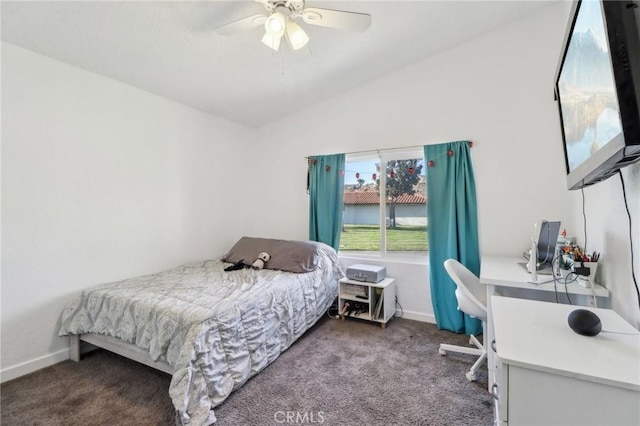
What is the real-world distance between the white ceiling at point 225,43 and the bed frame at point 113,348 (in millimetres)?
2212

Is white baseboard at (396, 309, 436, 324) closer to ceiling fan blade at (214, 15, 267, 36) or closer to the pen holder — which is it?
the pen holder

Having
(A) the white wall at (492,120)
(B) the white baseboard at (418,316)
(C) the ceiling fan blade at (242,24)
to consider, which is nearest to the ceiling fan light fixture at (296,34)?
(C) the ceiling fan blade at (242,24)

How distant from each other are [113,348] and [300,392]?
143 cm

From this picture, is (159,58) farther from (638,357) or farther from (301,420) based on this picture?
(638,357)

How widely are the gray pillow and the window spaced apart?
0.68 meters

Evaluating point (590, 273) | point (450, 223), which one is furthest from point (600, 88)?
point (450, 223)

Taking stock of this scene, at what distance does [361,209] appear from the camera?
348cm

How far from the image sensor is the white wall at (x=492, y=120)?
247 cm

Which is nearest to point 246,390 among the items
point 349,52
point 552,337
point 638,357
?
point 552,337

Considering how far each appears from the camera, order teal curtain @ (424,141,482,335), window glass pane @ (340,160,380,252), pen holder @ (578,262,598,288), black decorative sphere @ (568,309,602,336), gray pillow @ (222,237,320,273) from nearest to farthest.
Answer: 1. black decorative sphere @ (568,309,602,336)
2. pen holder @ (578,262,598,288)
3. teal curtain @ (424,141,482,335)
4. gray pillow @ (222,237,320,273)
5. window glass pane @ (340,160,380,252)

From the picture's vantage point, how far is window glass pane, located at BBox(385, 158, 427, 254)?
3.15 m


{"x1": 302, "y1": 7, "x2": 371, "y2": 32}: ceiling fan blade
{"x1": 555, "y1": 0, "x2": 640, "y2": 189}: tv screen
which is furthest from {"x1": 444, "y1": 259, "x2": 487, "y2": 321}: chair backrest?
{"x1": 302, "y1": 7, "x2": 371, "y2": 32}: ceiling fan blade

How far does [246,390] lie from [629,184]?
237 centimetres

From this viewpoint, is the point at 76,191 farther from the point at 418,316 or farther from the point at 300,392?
the point at 418,316
